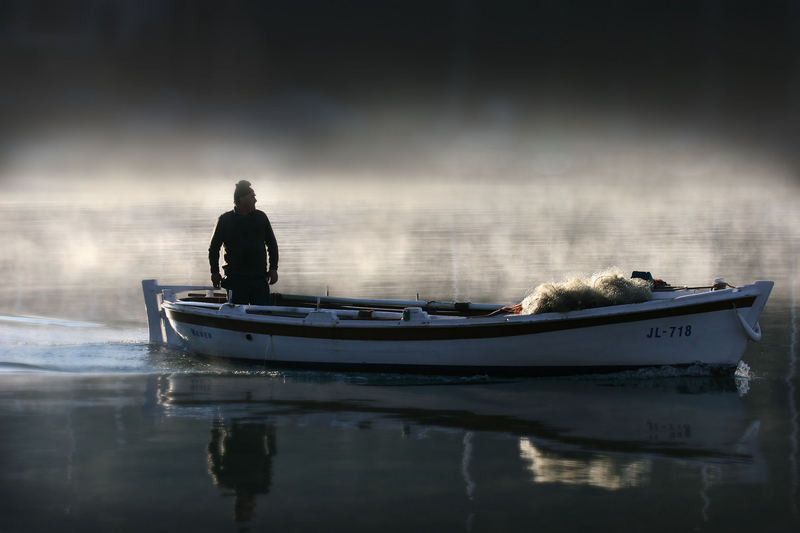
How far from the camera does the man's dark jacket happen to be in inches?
664

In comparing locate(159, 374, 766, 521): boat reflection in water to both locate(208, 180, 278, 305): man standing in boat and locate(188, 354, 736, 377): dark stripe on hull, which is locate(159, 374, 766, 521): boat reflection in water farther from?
locate(208, 180, 278, 305): man standing in boat

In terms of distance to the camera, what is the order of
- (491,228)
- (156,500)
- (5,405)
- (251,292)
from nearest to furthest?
1. (156,500)
2. (5,405)
3. (251,292)
4. (491,228)

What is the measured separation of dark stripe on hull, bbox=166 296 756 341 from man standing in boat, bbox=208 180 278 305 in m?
0.74

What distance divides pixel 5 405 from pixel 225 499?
551 cm

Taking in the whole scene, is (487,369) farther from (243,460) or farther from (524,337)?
(243,460)

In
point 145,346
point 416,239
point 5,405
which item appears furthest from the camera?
point 416,239

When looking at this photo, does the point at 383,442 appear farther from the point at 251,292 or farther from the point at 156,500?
the point at 251,292

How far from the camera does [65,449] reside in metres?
10.7

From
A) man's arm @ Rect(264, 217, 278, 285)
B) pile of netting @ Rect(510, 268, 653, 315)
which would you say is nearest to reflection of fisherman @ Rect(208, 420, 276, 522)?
pile of netting @ Rect(510, 268, 653, 315)

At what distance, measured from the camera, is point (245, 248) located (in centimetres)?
1697

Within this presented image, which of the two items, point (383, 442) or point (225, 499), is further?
point (383, 442)

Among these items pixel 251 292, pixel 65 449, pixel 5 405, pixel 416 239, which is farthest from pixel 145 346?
pixel 416 239

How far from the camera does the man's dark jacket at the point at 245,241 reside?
16875mm

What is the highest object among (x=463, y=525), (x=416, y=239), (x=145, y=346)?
(x=416, y=239)
